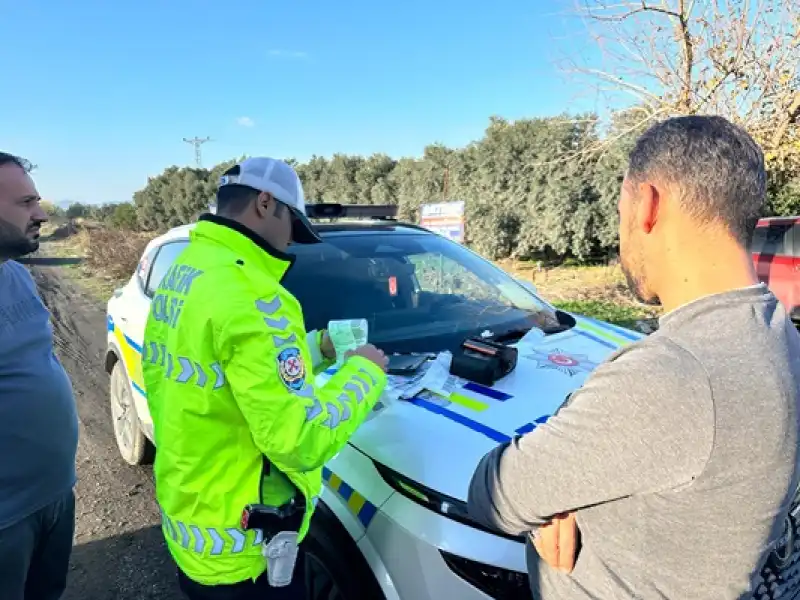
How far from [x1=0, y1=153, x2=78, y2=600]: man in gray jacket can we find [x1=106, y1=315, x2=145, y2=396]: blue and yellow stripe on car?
128cm

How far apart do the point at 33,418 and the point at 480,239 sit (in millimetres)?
14319

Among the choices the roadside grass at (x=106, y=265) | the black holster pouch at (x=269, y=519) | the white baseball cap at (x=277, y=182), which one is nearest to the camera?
the black holster pouch at (x=269, y=519)

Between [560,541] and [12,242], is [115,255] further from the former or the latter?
[560,541]

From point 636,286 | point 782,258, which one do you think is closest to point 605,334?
point 636,286

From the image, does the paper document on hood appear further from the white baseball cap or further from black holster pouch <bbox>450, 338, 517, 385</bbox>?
the white baseball cap

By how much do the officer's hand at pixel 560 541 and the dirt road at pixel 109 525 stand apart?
7.68 ft

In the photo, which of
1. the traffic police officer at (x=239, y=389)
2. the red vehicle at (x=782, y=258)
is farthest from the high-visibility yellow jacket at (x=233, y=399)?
the red vehicle at (x=782, y=258)

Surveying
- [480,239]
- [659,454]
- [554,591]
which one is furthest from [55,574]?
[480,239]

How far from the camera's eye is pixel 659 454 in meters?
0.85

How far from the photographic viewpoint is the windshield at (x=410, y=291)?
2715mm

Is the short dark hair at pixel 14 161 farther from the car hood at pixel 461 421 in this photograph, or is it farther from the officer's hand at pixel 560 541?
the officer's hand at pixel 560 541

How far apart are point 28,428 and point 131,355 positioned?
1.84m

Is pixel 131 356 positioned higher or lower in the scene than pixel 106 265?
higher

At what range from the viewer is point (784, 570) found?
45.6 inches
